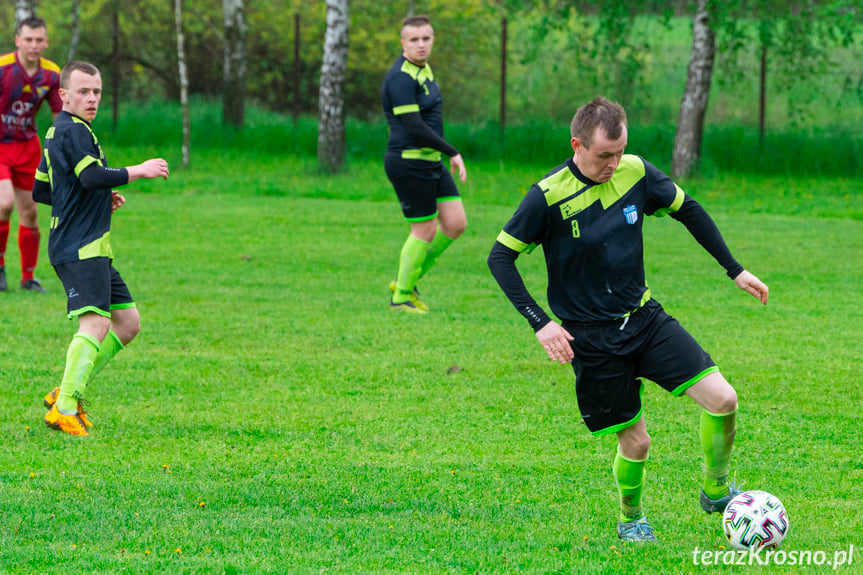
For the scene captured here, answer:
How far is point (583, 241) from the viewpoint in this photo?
4312 mm

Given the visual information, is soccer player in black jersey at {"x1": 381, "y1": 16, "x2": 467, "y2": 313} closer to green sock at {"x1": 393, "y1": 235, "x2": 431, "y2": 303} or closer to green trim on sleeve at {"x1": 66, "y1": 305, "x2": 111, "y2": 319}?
green sock at {"x1": 393, "y1": 235, "x2": 431, "y2": 303}

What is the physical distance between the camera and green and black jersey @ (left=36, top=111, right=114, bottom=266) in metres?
5.87

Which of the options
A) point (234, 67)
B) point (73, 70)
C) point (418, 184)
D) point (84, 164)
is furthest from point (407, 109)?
point (234, 67)

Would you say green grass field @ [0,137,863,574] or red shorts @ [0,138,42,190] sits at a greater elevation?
red shorts @ [0,138,42,190]

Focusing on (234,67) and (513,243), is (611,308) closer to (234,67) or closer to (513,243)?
(513,243)

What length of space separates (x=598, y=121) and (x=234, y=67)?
19737 millimetres

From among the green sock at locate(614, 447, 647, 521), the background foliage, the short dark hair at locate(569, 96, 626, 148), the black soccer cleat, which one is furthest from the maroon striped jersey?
the background foliage

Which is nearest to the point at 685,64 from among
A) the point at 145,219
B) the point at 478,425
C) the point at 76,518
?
the point at 145,219

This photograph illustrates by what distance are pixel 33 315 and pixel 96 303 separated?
345 cm

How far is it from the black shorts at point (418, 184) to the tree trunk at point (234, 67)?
13.8 meters

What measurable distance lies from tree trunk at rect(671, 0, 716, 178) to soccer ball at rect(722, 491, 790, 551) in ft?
48.8

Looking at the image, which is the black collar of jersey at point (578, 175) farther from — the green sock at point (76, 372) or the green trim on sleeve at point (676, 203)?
the green sock at point (76, 372)

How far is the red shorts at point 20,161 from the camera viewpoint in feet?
32.2

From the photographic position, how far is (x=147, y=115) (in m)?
22.9
